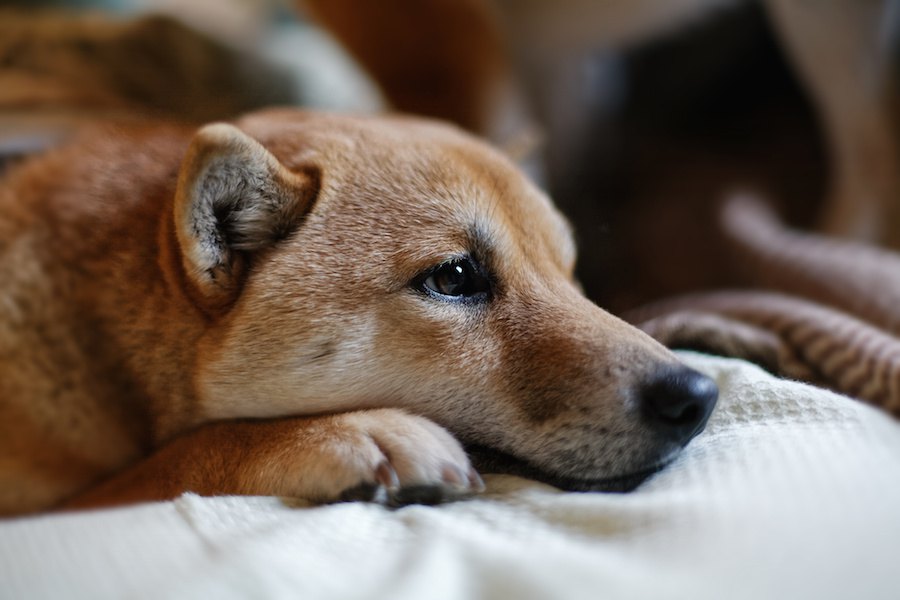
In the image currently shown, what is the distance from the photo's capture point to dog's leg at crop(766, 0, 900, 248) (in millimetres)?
1650

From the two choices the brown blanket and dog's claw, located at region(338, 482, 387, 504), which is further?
the brown blanket

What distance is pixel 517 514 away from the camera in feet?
2.19

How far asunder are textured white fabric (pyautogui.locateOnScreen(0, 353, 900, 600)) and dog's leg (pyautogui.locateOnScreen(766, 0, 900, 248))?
1.13m

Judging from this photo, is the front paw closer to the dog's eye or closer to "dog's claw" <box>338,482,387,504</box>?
"dog's claw" <box>338,482,387,504</box>

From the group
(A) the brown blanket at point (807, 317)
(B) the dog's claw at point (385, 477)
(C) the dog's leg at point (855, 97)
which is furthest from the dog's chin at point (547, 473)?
(C) the dog's leg at point (855, 97)

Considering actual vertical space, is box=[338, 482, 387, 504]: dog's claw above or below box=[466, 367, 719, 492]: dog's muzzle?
below

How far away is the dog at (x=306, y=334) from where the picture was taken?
2.51ft

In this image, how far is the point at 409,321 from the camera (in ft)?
2.75

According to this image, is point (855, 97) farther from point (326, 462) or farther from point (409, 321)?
point (326, 462)

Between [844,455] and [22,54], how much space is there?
1820 millimetres

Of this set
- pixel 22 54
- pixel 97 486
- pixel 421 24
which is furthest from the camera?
pixel 421 24

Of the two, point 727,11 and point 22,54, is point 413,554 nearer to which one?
point 22,54

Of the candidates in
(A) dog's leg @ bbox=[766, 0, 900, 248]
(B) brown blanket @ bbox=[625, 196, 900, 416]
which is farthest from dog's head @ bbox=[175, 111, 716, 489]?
(A) dog's leg @ bbox=[766, 0, 900, 248]

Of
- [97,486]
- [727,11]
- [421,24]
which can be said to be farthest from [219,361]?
[727,11]
